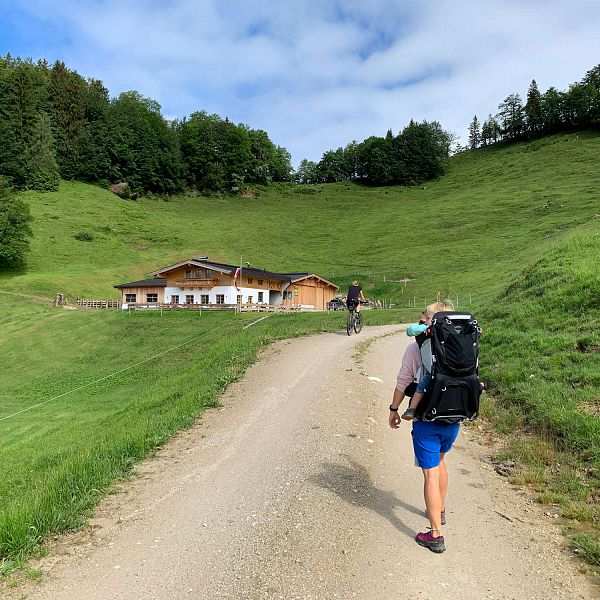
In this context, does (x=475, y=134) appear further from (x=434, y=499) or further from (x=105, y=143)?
(x=434, y=499)

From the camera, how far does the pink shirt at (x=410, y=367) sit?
489 cm

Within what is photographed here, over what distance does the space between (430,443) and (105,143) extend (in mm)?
114757

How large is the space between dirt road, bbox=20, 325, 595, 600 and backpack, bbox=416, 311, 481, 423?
132 centimetres

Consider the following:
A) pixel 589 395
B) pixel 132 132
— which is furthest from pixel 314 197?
pixel 589 395

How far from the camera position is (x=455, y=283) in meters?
42.9

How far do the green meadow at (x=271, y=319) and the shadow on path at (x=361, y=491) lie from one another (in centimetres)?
173

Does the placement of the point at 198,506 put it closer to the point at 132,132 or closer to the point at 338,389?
the point at 338,389

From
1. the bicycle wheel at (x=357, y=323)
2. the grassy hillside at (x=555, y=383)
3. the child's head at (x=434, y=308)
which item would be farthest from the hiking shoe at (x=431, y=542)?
the bicycle wheel at (x=357, y=323)

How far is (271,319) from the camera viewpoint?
92.5ft

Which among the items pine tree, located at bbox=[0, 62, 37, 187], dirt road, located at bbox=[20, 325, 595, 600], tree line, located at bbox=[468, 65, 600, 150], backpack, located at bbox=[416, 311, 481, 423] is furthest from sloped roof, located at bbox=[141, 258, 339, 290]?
tree line, located at bbox=[468, 65, 600, 150]

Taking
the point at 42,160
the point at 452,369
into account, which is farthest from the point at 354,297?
the point at 42,160

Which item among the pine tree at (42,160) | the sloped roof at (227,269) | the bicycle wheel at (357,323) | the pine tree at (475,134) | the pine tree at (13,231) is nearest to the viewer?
the bicycle wheel at (357,323)

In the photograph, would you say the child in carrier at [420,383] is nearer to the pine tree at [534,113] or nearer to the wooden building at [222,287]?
the wooden building at [222,287]

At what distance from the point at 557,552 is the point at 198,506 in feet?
12.1
